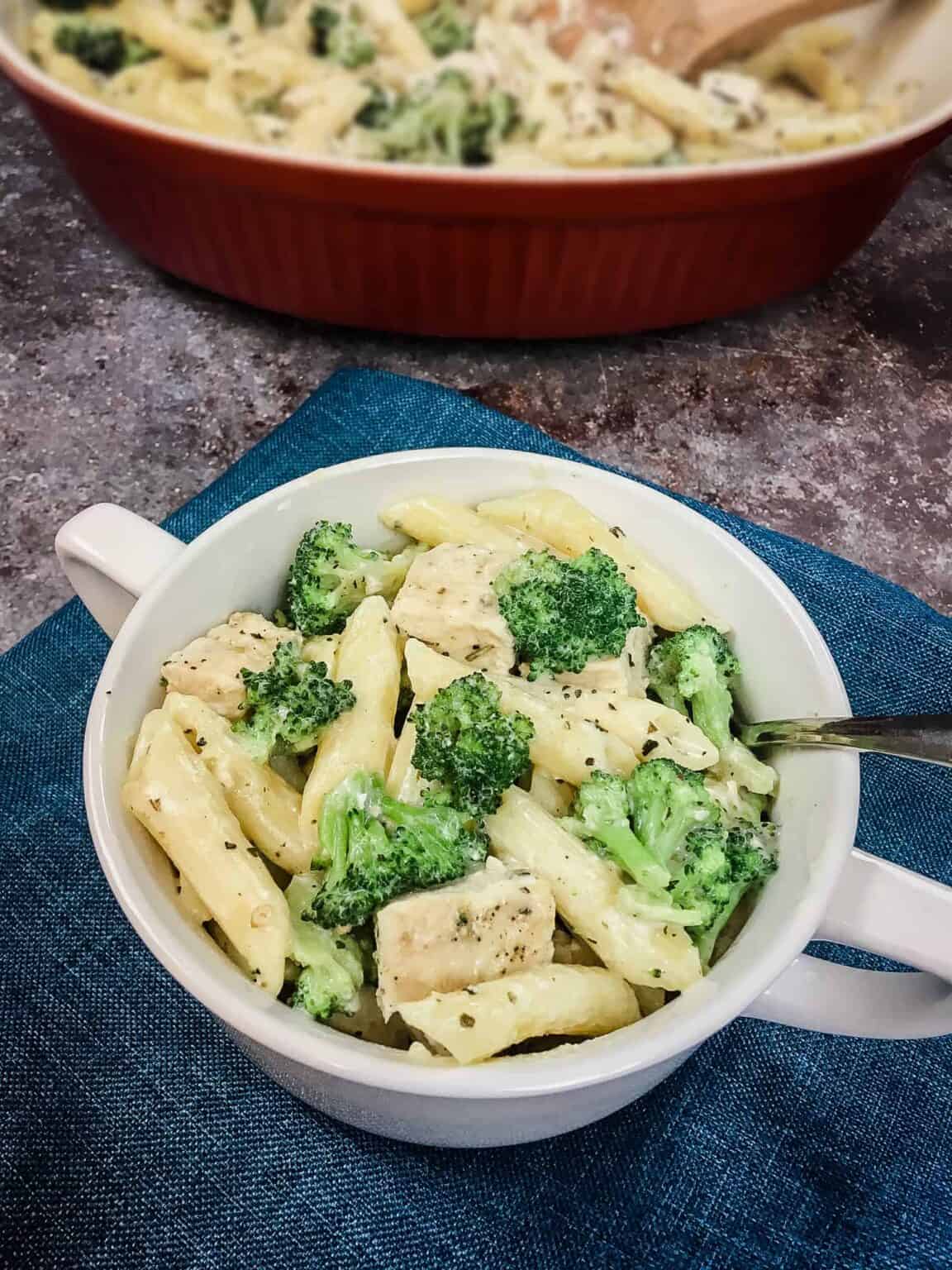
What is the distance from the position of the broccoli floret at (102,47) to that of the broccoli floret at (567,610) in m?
0.77

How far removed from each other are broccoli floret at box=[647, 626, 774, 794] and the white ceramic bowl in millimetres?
25

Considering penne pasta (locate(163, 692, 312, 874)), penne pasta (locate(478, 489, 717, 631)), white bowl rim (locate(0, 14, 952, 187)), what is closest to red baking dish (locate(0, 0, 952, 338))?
white bowl rim (locate(0, 14, 952, 187))

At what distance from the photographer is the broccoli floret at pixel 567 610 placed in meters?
0.80

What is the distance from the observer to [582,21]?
108 centimetres

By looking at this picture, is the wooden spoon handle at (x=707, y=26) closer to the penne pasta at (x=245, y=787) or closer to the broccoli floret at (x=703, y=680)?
the broccoli floret at (x=703, y=680)

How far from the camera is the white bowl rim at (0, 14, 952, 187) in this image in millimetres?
1126

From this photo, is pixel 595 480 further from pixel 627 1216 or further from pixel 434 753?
pixel 627 1216

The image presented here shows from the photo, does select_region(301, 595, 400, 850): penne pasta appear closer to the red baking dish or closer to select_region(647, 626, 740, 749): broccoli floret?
select_region(647, 626, 740, 749): broccoli floret

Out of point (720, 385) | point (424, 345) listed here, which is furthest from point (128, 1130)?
point (720, 385)

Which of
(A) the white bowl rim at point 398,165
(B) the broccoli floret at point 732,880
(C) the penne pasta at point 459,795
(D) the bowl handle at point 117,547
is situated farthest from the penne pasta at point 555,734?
(A) the white bowl rim at point 398,165

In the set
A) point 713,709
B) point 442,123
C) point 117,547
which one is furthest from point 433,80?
point 713,709

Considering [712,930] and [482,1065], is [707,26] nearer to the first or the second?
[712,930]

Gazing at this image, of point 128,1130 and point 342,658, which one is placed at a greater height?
point 342,658

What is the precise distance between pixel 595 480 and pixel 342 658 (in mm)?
283
